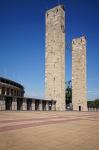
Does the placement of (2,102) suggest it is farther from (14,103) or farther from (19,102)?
(19,102)

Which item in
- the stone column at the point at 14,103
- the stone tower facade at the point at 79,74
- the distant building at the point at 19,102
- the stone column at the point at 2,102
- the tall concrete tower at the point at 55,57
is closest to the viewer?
the stone column at the point at 2,102

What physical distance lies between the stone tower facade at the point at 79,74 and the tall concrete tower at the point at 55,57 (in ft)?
45.1

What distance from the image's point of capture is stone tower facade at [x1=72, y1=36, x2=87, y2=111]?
64637mm

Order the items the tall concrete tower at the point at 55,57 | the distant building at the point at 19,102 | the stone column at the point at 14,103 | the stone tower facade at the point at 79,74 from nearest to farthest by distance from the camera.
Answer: the distant building at the point at 19,102 < the stone column at the point at 14,103 < the tall concrete tower at the point at 55,57 < the stone tower facade at the point at 79,74

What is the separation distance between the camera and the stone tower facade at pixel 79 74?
212 ft

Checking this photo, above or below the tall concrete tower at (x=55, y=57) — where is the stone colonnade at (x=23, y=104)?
below

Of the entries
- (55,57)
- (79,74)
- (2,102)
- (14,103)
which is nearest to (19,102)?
(14,103)

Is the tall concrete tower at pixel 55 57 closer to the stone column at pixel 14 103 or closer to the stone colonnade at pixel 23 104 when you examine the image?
the stone colonnade at pixel 23 104

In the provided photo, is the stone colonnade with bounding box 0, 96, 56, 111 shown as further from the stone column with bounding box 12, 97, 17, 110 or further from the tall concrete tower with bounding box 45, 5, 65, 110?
the tall concrete tower with bounding box 45, 5, 65, 110

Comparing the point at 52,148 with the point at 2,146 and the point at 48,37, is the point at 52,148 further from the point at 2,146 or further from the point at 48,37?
the point at 48,37

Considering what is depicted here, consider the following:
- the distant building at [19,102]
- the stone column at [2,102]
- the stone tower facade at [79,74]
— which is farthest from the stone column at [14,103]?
the stone tower facade at [79,74]

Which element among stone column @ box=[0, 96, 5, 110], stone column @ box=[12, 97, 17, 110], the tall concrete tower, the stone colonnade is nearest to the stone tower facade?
the tall concrete tower

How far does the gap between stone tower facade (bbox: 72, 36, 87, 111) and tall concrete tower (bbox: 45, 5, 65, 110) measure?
541 inches

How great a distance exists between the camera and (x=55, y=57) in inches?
2124
